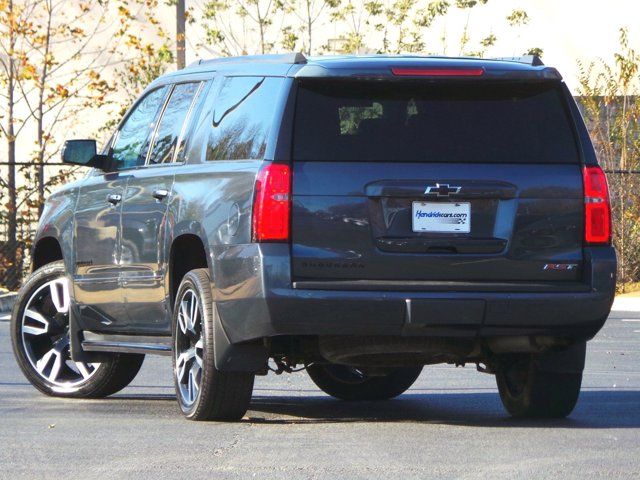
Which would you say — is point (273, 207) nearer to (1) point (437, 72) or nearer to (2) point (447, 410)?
(1) point (437, 72)

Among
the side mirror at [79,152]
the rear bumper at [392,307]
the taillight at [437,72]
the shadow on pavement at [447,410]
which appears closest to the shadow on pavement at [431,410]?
the shadow on pavement at [447,410]

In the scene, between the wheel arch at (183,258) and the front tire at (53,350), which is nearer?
the wheel arch at (183,258)

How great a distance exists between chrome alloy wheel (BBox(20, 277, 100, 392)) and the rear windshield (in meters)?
2.72

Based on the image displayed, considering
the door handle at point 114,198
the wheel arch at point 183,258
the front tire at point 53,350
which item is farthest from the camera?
the front tire at point 53,350

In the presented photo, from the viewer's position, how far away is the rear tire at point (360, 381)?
33.4 ft

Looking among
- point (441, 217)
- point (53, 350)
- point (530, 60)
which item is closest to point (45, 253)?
point (53, 350)

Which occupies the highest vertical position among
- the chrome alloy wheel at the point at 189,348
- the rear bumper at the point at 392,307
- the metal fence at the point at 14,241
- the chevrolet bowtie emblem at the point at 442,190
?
the chevrolet bowtie emblem at the point at 442,190

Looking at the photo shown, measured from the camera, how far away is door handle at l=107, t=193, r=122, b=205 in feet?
31.3

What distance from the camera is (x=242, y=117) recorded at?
850cm

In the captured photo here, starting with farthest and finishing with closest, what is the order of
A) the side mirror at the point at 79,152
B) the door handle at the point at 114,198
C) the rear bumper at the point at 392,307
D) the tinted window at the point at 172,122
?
the side mirror at the point at 79,152 → the door handle at the point at 114,198 → the tinted window at the point at 172,122 → the rear bumper at the point at 392,307

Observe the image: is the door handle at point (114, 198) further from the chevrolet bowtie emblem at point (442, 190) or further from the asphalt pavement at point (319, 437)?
the chevrolet bowtie emblem at point (442, 190)

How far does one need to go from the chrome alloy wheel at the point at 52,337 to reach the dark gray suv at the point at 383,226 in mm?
1440

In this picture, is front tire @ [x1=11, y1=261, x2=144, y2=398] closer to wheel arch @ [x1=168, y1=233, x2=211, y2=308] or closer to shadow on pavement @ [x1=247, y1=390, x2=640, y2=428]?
shadow on pavement @ [x1=247, y1=390, x2=640, y2=428]

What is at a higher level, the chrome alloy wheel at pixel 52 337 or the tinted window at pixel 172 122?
the tinted window at pixel 172 122
